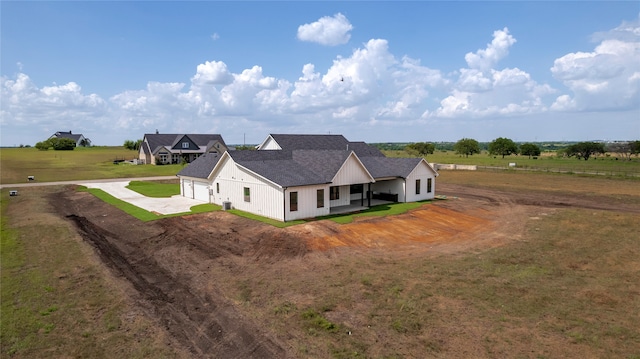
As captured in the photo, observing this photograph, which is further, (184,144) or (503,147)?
(503,147)

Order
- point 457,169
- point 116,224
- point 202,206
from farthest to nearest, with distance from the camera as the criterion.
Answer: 1. point 457,169
2. point 202,206
3. point 116,224

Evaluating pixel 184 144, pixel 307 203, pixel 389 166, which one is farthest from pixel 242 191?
pixel 184 144

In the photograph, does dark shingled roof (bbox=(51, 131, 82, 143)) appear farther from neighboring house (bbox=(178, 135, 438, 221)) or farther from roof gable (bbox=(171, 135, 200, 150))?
neighboring house (bbox=(178, 135, 438, 221))

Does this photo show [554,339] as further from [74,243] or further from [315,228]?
[74,243]

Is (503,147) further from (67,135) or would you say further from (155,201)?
(67,135)

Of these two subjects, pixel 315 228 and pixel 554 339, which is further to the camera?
pixel 315 228

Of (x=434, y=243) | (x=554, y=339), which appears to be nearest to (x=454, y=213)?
(x=434, y=243)
